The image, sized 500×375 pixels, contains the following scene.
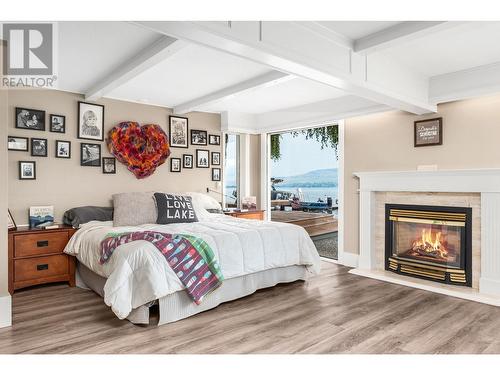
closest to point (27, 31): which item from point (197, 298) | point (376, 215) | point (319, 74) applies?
point (319, 74)

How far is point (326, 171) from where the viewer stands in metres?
5.66

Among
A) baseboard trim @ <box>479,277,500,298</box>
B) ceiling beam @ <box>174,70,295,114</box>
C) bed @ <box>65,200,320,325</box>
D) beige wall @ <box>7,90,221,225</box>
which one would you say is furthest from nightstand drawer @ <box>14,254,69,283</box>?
baseboard trim @ <box>479,277,500,298</box>

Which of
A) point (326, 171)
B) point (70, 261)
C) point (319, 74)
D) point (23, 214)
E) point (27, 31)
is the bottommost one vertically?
point (70, 261)

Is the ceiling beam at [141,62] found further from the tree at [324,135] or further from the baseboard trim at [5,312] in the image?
the tree at [324,135]

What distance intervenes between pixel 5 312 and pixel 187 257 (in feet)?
4.82

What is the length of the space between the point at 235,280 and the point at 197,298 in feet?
1.88

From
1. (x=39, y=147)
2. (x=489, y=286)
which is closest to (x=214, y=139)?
(x=39, y=147)

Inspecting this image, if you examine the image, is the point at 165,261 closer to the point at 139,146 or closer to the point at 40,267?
the point at 40,267

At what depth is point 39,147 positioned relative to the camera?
4152mm

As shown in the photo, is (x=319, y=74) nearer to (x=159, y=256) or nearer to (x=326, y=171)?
(x=159, y=256)

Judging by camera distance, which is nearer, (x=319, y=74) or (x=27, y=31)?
(x=27, y=31)

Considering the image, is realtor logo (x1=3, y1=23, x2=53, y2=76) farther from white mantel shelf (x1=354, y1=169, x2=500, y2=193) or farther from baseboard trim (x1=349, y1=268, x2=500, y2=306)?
baseboard trim (x1=349, y1=268, x2=500, y2=306)
